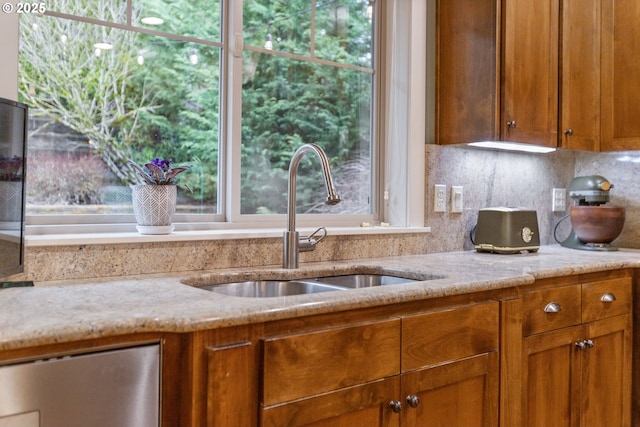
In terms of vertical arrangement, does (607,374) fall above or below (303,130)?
below

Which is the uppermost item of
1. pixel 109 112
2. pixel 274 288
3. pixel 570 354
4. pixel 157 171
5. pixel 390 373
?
pixel 109 112

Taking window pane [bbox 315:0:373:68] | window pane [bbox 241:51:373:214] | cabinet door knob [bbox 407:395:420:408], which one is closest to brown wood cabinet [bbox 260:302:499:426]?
cabinet door knob [bbox 407:395:420:408]

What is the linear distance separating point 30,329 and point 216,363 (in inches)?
13.2

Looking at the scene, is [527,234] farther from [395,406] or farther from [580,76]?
[395,406]

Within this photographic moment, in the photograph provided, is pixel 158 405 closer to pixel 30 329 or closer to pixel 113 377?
pixel 113 377

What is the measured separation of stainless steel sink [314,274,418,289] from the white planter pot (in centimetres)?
55

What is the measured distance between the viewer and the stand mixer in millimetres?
2578

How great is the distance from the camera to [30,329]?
3.03 ft

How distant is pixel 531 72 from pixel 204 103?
1368 mm

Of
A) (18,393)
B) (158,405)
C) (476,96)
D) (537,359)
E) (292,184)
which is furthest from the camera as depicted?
(476,96)

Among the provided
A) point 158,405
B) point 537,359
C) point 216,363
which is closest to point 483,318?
point 537,359

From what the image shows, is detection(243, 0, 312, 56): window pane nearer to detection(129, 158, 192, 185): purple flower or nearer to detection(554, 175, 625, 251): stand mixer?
detection(129, 158, 192, 185): purple flower

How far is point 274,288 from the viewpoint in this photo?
172 cm

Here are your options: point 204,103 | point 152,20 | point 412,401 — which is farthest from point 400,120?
point 412,401
